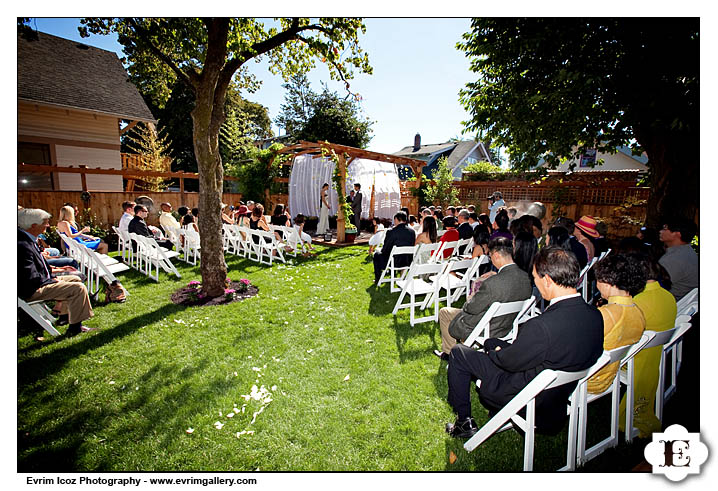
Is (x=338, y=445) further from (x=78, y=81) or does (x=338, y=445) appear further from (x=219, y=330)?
(x=78, y=81)

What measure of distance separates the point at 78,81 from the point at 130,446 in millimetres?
16307

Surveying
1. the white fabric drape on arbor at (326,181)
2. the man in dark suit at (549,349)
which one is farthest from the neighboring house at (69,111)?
the man in dark suit at (549,349)

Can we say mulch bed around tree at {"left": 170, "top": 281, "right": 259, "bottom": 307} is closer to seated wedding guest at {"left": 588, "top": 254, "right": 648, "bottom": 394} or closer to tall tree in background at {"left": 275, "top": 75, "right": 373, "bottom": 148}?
seated wedding guest at {"left": 588, "top": 254, "right": 648, "bottom": 394}

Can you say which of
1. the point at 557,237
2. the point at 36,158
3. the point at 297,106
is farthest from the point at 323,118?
the point at 557,237

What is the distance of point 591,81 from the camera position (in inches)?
222

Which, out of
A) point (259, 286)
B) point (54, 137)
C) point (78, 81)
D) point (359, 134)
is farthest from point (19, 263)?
point (359, 134)

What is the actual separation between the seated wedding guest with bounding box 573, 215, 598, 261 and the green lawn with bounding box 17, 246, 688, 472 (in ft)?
9.68

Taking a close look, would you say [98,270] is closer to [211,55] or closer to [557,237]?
[211,55]

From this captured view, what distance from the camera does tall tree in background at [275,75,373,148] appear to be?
25719 mm

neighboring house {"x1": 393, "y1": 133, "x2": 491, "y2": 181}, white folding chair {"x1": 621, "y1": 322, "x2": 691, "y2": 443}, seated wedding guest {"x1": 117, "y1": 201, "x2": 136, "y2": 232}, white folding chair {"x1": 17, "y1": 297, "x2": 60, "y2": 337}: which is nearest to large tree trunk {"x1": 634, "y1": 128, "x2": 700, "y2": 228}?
white folding chair {"x1": 621, "y1": 322, "x2": 691, "y2": 443}

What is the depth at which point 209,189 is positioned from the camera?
17.8ft

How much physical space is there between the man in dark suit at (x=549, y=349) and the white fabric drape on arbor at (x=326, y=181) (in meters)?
12.5

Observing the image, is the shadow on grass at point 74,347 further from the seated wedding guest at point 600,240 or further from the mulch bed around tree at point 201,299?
the seated wedding guest at point 600,240

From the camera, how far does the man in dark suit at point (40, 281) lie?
148 inches
